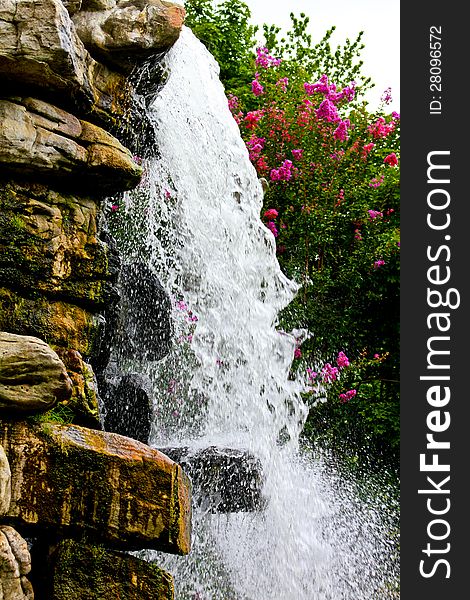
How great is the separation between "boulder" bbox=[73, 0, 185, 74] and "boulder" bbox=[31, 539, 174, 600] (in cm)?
242

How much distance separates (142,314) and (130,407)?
0.75 meters

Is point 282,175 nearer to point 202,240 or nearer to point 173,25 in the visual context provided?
point 202,240

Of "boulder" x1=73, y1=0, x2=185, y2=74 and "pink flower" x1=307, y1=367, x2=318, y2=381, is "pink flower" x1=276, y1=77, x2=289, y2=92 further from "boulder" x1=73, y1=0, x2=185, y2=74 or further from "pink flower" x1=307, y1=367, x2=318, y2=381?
"boulder" x1=73, y1=0, x2=185, y2=74

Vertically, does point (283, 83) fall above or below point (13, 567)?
above

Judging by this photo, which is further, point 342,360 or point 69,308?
point 342,360

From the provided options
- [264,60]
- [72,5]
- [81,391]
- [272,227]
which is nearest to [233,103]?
[264,60]

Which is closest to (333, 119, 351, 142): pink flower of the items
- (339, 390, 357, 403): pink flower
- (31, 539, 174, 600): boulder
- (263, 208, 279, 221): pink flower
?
(263, 208, 279, 221): pink flower

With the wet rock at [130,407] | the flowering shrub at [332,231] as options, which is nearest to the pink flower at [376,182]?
the flowering shrub at [332,231]

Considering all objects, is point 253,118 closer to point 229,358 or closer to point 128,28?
point 229,358

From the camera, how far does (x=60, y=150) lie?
361cm

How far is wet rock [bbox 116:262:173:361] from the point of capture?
5.34 meters

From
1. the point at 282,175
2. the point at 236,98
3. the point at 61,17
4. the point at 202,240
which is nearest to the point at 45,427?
the point at 61,17

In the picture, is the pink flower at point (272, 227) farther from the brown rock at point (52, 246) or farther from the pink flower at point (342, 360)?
the brown rock at point (52, 246)

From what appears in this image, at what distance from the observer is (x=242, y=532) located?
5.77 meters
